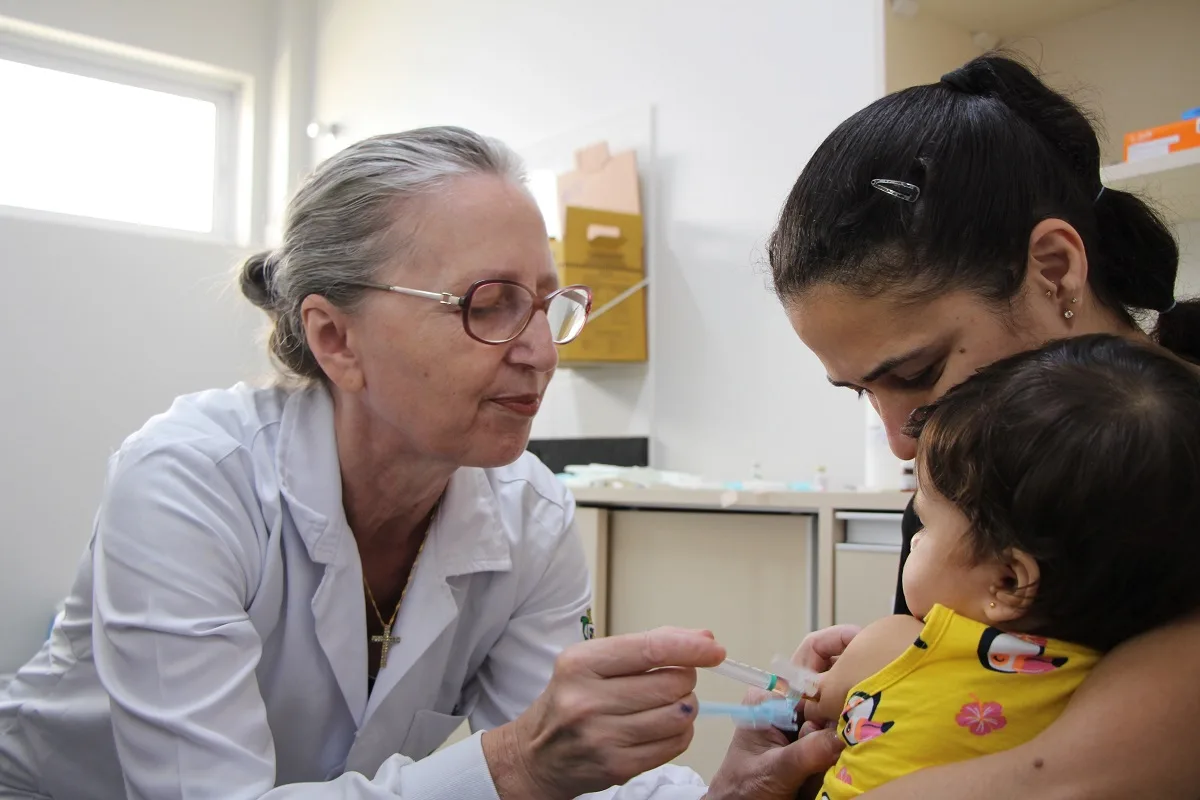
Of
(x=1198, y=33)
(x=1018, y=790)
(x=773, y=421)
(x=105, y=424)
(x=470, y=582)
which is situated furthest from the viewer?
(x=105, y=424)

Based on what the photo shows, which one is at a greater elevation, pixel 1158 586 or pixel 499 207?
pixel 499 207

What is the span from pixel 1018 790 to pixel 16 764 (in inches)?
51.9

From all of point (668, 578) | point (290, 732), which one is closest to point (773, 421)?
point (668, 578)

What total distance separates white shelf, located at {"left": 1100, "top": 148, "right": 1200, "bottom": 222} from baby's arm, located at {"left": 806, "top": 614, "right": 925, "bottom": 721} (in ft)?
3.63

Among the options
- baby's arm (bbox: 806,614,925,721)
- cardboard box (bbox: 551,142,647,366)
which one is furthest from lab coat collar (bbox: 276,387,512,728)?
cardboard box (bbox: 551,142,647,366)

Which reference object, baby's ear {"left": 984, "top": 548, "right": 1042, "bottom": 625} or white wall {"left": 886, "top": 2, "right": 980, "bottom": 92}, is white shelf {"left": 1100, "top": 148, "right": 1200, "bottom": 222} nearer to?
white wall {"left": 886, "top": 2, "right": 980, "bottom": 92}

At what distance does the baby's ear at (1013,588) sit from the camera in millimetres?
782

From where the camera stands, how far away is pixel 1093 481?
737 millimetres

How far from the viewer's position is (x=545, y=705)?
982 millimetres

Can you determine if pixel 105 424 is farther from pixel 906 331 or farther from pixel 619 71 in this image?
pixel 906 331

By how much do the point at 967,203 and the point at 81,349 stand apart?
13.9ft

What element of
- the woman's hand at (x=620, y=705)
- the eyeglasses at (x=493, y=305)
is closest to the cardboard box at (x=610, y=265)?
the eyeglasses at (x=493, y=305)

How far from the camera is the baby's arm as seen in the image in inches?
35.9

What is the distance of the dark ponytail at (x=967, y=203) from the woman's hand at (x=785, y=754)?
40 cm
